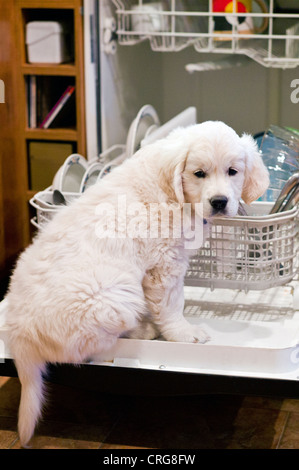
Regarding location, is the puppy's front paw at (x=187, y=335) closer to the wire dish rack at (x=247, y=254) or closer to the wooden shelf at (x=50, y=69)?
the wire dish rack at (x=247, y=254)

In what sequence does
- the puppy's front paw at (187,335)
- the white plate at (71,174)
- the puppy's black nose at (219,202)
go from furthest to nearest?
the white plate at (71,174) → the puppy's front paw at (187,335) → the puppy's black nose at (219,202)

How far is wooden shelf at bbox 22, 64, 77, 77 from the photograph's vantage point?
2.26m

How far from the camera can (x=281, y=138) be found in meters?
2.03

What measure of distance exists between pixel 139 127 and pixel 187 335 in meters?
0.93

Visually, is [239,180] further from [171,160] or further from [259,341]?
[259,341]

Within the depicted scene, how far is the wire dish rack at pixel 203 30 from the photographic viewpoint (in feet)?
7.14

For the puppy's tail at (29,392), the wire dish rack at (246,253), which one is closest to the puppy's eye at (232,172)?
the wire dish rack at (246,253)

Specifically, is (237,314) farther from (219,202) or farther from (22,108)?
(22,108)

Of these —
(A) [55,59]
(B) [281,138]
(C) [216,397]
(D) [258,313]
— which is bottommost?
(C) [216,397]

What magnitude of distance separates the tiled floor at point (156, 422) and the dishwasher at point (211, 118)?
0.18m

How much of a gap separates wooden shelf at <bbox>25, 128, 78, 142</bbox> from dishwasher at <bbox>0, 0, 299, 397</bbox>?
0.08 metres

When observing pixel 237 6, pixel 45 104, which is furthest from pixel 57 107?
pixel 237 6
